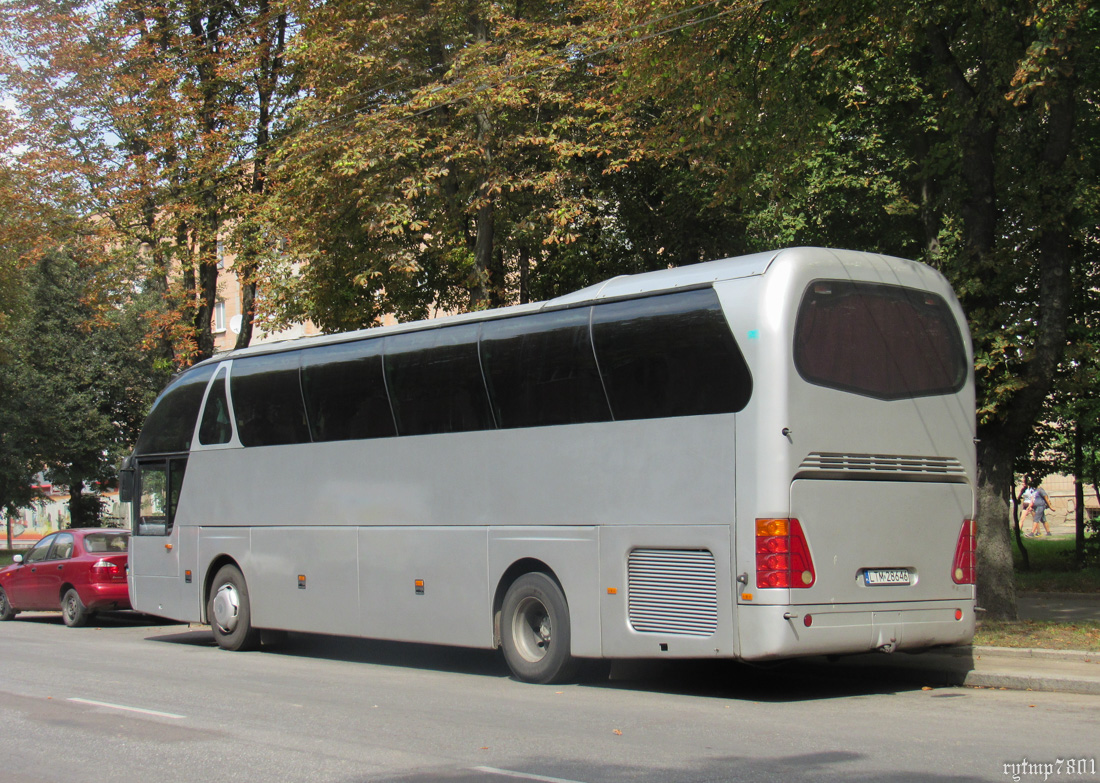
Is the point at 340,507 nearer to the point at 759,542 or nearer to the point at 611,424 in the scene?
the point at 611,424

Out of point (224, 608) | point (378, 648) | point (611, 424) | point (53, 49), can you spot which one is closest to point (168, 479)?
point (224, 608)

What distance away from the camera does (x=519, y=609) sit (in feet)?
38.4

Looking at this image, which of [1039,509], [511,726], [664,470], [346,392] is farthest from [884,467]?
[1039,509]

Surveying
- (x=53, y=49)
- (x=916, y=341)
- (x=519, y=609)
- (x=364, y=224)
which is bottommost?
(x=519, y=609)

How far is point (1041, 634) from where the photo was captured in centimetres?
1301

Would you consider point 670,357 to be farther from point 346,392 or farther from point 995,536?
point 995,536

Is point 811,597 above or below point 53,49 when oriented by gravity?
below

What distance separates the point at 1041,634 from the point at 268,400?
9658 mm

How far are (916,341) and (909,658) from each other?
3142 millimetres

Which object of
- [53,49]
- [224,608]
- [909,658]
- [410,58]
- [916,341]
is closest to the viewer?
[916,341]

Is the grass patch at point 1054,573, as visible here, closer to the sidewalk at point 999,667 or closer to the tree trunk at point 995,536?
the tree trunk at point 995,536

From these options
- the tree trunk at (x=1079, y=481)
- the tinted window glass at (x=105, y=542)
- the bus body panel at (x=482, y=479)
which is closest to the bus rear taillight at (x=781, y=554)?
the bus body panel at (x=482, y=479)

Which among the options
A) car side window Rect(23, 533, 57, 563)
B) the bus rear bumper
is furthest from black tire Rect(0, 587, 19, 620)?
the bus rear bumper

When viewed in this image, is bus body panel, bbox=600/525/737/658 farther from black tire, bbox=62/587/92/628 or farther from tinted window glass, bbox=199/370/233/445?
black tire, bbox=62/587/92/628
